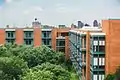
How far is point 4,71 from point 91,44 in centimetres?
951

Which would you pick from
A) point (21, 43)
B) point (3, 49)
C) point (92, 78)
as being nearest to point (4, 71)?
point (92, 78)

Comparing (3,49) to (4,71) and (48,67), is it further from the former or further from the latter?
(48,67)

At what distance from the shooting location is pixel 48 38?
65.2m

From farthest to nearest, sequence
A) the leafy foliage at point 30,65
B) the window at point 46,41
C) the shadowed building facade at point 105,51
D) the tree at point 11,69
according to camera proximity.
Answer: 1. the window at point 46,41
2. the tree at point 11,69
3. the shadowed building facade at point 105,51
4. the leafy foliage at point 30,65

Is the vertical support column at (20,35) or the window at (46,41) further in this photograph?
the window at (46,41)

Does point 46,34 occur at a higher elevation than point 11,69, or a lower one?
higher

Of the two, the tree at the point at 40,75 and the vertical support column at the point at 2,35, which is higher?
the vertical support column at the point at 2,35

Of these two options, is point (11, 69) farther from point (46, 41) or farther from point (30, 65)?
point (46, 41)

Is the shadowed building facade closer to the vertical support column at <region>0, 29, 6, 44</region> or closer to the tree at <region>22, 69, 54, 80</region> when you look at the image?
the tree at <region>22, 69, 54, 80</region>

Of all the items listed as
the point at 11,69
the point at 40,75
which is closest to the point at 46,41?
the point at 11,69

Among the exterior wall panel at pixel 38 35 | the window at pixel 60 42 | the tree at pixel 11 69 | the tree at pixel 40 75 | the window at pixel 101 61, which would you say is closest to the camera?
the tree at pixel 40 75

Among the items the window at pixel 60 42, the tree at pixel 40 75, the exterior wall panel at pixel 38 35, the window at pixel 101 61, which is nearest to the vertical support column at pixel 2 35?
the exterior wall panel at pixel 38 35

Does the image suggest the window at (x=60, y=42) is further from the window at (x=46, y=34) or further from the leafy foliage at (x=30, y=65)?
the leafy foliage at (x=30, y=65)

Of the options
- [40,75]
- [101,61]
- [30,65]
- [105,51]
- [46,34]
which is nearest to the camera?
[40,75]
